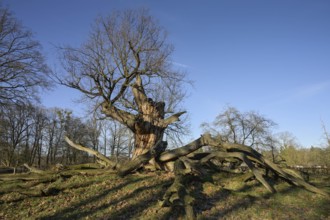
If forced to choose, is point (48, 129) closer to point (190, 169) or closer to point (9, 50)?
point (9, 50)

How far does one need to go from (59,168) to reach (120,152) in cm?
3455

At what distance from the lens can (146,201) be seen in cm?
855

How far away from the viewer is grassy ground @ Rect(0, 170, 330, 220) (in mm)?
7641

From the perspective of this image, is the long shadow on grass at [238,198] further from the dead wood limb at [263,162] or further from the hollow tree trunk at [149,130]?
the hollow tree trunk at [149,130]

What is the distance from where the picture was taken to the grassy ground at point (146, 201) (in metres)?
7.64

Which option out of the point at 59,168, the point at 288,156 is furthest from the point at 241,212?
the point at 288,156

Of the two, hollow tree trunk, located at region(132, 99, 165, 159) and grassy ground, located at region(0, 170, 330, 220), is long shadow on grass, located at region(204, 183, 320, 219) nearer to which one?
grassy ground, located at region(0, 170, 330, 220)

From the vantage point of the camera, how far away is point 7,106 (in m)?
18.1

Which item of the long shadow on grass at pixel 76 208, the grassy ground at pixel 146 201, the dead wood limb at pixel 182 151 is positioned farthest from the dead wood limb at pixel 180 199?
the dead wood limb at pixel 182 151

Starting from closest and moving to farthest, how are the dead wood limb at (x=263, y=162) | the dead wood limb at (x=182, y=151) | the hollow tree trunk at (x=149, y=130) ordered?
the dead wood limb at (x=263, y=162), the dead wood limb at (x=182, y=151), the hollow tree trunk at (x=149, y=130)

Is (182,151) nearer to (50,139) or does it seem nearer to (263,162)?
(263,162)

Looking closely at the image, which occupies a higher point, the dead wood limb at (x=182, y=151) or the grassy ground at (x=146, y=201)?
the dead wood limb at (x=182, y=151)

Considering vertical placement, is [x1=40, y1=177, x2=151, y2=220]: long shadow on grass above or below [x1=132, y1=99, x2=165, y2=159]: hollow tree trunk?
below

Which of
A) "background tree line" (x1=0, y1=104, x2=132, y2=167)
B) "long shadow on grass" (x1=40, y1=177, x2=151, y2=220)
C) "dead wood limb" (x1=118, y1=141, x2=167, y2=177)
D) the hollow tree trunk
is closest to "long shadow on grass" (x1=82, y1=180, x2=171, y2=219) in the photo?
"long shadow on grass" (x1=40, y1=177, x2=151, y2=220)
